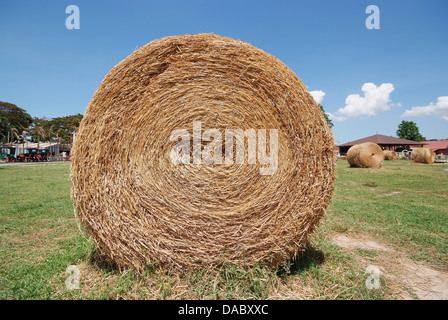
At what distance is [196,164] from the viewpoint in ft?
9.93

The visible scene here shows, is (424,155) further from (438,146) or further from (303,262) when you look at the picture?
(438,146)

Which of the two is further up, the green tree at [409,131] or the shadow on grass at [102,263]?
the green tree at [409,131]

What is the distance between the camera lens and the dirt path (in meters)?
2.72

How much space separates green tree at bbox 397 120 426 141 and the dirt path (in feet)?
275

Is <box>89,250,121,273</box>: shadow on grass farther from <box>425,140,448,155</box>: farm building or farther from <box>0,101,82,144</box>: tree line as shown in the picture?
<box>425,140,448,155</box>: farm building

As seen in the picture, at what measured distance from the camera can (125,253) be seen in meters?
2.90

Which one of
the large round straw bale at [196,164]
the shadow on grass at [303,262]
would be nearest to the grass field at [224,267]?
the shadow on grass at [303,262]

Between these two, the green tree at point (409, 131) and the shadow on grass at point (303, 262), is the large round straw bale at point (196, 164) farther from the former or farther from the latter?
the green tree at point (409, 131)

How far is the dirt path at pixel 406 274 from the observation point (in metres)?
2.72

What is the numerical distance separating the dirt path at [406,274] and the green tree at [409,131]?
83.9 m

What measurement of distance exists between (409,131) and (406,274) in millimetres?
85286

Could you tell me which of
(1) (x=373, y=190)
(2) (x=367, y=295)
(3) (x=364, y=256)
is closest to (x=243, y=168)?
(2) (x=367, y=295)

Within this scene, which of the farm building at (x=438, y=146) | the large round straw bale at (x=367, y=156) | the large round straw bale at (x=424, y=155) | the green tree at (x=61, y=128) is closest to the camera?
the large round straw bale at (x=367, y=156)

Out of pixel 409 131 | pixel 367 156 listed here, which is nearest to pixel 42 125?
pixel 367 156
